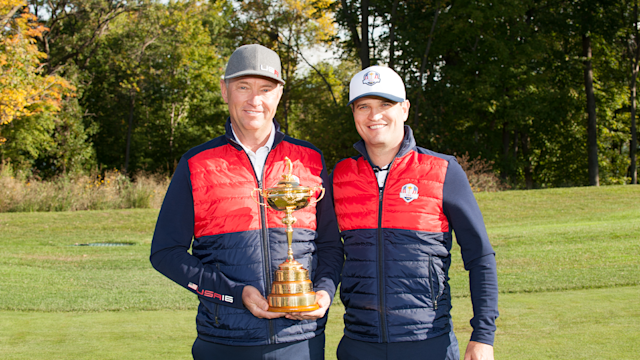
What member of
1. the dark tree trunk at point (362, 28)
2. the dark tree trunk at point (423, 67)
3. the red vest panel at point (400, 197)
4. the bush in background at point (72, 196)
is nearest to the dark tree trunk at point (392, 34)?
the dark tree trunk at point (362, 28)

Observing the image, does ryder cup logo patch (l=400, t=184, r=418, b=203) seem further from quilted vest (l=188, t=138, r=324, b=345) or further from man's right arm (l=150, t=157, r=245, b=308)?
man's right arm (l=150, t=157, r=245, b=308)

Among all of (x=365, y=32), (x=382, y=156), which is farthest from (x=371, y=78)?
(x=365, y=32)

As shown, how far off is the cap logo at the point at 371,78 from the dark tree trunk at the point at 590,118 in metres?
27.8

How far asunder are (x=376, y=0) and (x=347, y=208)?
81.0ft

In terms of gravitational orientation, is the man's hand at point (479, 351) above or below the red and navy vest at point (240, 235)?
Answer: below

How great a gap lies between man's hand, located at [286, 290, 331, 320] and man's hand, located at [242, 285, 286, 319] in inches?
2.5

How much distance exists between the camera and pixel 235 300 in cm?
254

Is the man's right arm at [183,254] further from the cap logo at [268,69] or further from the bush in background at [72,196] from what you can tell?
the bush in background at [72,196]

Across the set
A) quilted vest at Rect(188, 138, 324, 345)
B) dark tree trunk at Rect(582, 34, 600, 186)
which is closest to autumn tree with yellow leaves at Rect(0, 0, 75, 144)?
quilted vest at Rect(188, 138, 324, 345)

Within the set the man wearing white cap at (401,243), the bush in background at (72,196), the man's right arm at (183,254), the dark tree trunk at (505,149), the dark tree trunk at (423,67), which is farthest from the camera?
the dark tree trunk at (505,149)

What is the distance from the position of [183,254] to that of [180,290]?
6.09 metres

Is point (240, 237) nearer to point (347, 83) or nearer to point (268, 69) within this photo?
point (268, 69)

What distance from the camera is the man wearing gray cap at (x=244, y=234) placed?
8.51 ft

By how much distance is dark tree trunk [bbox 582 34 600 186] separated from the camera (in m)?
27.7
